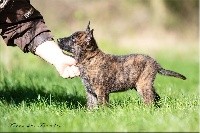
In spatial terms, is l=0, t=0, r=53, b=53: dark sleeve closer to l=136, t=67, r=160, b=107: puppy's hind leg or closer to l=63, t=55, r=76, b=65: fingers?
l=63, t=55, r=76, b=65: fingers

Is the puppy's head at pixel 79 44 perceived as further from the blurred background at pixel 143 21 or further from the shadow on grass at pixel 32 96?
the blurred background at pixel 143 21

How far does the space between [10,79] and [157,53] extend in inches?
485

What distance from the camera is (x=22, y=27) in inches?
270

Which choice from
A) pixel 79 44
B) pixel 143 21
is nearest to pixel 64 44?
pixel 79 44

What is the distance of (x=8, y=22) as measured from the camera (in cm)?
682

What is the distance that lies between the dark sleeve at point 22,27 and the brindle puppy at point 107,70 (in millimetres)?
294

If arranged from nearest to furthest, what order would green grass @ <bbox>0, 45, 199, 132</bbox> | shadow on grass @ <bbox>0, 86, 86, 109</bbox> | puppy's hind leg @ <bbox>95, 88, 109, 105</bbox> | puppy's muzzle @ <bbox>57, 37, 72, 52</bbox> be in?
green grass @ <bbox>0, 45, 199, 132</bbox>
puppy's hind leg @ <bbox>95, 88, 109, 105</bbox>
puppy's muzzle @ <bbox>57, 37, 72, 52</bbox>
shadow on grass @ <bbox>0, 86, 86, 109</bbox>

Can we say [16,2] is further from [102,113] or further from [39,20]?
[102,113]

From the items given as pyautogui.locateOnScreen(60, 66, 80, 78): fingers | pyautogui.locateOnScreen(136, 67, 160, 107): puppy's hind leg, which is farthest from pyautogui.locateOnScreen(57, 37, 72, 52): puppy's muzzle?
pyautogui.locateOnScreen(136, 67, 160, 107): puppy's hind leg

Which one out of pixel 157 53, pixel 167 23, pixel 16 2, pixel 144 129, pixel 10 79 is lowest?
pixel 144 129

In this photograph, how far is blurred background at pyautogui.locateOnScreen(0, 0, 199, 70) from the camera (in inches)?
866

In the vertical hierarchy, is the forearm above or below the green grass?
above

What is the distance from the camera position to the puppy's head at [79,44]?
6691 mm

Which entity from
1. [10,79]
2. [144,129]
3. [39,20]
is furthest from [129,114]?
[10,79]
